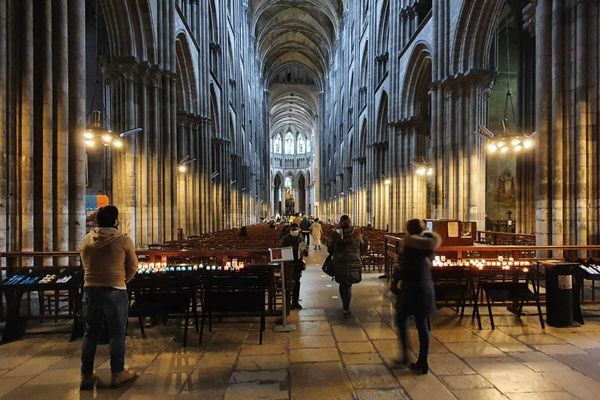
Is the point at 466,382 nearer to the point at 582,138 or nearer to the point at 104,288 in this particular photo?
the point at 104,288

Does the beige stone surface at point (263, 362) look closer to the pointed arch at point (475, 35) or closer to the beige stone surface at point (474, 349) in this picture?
the beige stone surface at point (474, 349)

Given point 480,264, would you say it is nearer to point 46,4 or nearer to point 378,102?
point 46,4

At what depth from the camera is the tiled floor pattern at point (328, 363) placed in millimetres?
3996

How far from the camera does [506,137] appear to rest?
1442 centimetres

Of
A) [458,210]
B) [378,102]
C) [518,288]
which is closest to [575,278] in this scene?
[518,288]

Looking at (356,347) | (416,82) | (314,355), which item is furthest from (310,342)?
(416,82)

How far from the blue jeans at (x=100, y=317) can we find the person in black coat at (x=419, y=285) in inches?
121

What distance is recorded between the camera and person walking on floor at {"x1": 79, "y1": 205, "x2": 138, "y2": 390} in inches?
156

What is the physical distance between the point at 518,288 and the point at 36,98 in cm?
992

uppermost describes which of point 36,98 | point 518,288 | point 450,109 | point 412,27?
point 412,27

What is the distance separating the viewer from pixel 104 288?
3971mm

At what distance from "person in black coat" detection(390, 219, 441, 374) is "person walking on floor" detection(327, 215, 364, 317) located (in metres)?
2.20

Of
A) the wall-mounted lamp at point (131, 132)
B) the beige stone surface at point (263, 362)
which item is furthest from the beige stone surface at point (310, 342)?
the wall-mounted lamp at point (131, 132)

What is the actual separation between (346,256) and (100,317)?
400cm
